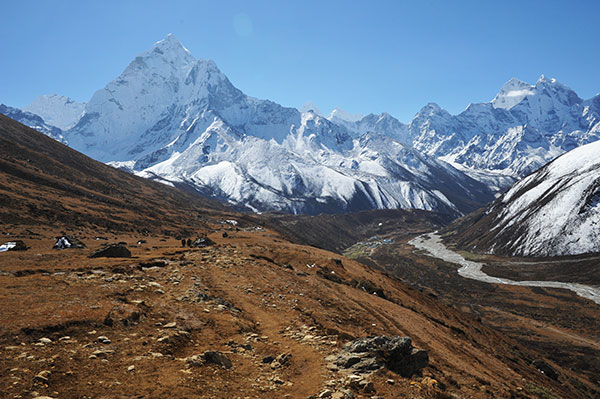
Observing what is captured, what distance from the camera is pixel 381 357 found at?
15.6m

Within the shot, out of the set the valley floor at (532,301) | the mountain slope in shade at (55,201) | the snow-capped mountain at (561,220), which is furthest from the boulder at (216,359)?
the snow-capped mountain at (561,220)

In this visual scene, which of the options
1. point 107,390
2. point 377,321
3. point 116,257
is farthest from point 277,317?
point 116,257

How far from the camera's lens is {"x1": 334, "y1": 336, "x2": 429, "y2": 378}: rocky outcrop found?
15.1 meters

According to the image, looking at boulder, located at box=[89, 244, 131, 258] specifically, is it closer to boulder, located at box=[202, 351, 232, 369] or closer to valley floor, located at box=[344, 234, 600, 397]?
boulder, located at box=[202, 351, 232, 369]

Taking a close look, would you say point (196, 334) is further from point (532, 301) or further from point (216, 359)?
point (532, 301)

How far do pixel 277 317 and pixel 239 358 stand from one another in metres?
6.65

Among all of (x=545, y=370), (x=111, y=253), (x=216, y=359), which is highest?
(x=111, y=253)

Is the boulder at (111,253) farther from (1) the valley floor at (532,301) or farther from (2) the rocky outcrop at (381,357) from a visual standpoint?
(1) the valley floor at (532,301)

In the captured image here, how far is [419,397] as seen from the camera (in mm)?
13555

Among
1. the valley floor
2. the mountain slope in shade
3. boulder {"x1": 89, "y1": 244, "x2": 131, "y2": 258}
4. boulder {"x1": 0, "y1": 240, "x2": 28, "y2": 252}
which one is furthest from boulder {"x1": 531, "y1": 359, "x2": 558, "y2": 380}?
the mountain slope in shade

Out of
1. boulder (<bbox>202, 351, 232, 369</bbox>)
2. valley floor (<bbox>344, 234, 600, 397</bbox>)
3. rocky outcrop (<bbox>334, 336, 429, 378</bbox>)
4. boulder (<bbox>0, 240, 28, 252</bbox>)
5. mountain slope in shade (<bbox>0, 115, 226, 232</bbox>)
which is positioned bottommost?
valley floor (<bbox>344, 234, 600, 397</bbox>)

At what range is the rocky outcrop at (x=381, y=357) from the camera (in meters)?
15.1

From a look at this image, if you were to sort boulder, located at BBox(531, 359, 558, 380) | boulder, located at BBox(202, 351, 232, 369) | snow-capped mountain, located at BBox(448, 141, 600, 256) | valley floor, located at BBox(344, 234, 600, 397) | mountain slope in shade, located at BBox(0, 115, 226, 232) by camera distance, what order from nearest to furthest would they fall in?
boulder, located at BBox(202, 351, 232, 369), boulder, located at BBox(531, 359, 558, 380), valley floor, located at BBox(344, 234, 600, 397), mountain slope in shade, located at BBox(0, 115, 226, 232), snow-capped mountain, located at BBox(448, 141, 600, 256)

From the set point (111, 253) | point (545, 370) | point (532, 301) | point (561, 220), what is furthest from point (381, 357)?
point (561, 220)
